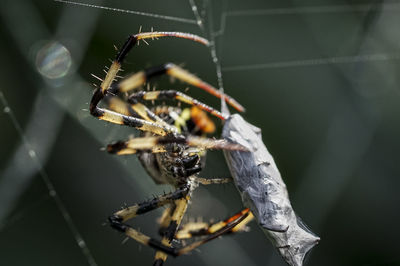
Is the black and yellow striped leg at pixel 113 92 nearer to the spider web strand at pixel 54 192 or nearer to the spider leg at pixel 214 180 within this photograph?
the spider leg at pixel 214 180

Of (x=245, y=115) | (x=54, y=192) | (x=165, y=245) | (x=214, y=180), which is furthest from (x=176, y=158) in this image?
(x=245, y=115)

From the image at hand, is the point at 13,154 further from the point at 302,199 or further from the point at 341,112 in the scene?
the point at 341,112

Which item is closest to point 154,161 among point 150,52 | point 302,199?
point 150,52

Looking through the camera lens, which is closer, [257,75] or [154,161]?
[154,161]

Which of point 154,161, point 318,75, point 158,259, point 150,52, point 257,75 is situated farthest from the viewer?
point 318,75

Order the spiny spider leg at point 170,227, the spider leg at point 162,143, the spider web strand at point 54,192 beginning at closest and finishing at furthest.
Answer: the spider leg at point 162,143
the spiny spider leg at point 170,227
the spider web strand at point 54,192

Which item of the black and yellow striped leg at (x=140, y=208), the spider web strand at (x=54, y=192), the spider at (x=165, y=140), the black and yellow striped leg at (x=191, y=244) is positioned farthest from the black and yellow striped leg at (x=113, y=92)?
the spider web strand at (x=54, y=192)

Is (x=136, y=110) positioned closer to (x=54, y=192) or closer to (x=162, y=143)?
(x=162, y=143)
